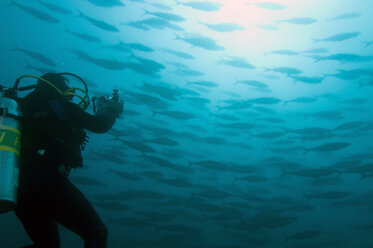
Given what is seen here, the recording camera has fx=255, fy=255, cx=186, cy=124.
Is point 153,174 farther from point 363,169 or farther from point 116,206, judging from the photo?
point 363,169

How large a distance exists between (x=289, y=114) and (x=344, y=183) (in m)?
6.51

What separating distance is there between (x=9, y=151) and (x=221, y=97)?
12.3 meters

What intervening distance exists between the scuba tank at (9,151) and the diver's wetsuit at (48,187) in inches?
3.3

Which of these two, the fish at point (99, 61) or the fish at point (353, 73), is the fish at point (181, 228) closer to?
the fish at point (99, 61)

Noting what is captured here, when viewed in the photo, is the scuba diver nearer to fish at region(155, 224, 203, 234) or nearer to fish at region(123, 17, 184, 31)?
fish at region(123, 17, 184, 31)

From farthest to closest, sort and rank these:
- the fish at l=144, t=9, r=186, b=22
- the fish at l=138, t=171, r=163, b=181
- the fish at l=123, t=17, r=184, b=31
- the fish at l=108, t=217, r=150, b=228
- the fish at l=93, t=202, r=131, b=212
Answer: the fish at l=93, t=202, r=131, b=212
the fish at l=108, t=217, r=150, b=228
the fish at l=138, t=171, r=163, b=181
the fish at l=123, t=17, r=184, b=31
the fish at l=144, t=9, r=186, b=22

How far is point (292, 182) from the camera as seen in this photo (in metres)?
15.6

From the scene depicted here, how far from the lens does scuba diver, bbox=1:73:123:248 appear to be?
1.54 meters

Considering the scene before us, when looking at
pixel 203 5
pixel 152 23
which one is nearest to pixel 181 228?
pixel 152 23

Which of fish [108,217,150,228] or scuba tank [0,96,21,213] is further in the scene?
fish [108,217,150,228]

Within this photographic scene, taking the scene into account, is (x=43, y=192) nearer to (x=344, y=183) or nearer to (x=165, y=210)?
(x=165, y=210)

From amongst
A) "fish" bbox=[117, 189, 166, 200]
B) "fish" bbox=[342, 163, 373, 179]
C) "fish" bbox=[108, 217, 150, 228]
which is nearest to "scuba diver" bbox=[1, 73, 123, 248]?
"fish" bbox=[342, 163, 373, 179]

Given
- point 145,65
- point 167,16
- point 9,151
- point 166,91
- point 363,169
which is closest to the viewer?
point 9,151

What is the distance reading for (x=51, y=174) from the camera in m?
1.56
